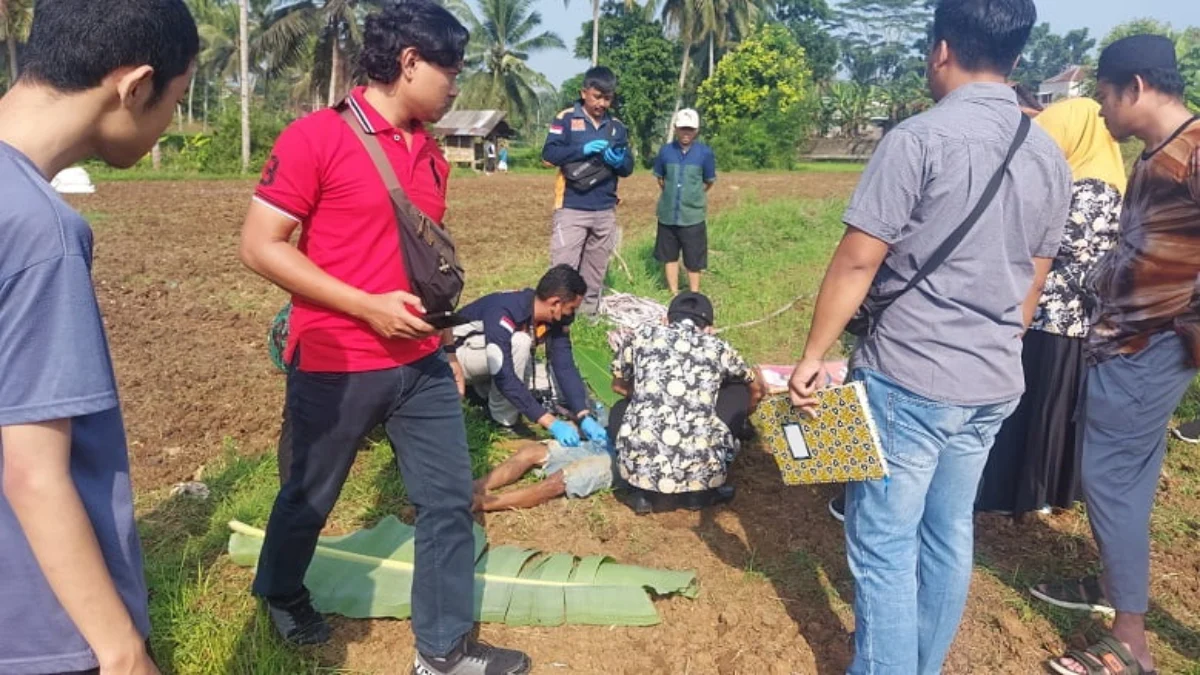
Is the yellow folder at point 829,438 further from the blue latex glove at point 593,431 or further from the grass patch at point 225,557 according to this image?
the blue latex glove at point 593,431

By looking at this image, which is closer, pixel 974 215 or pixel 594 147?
pixel 974 215

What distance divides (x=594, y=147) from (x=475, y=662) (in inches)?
184

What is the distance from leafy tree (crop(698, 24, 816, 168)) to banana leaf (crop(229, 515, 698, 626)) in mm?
34156

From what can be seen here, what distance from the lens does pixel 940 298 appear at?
215cm

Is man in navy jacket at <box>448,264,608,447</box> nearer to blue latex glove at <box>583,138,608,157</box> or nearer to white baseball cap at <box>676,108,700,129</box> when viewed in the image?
blue latex glove at <box>583,138,608,157</box>

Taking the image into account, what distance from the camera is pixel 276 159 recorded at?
232cm

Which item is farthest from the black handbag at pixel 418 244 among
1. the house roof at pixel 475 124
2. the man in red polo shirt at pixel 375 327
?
the house roof at pixel 475 124

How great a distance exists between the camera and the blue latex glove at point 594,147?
6.62m

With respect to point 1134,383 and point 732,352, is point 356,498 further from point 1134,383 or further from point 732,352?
point 1134,383

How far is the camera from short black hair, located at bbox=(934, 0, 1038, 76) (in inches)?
81.0

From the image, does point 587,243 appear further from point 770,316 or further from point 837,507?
point 837,507

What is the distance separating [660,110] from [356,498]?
132 feet

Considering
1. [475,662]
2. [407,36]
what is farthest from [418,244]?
[475,662]

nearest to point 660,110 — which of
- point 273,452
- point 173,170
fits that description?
point 173,170
